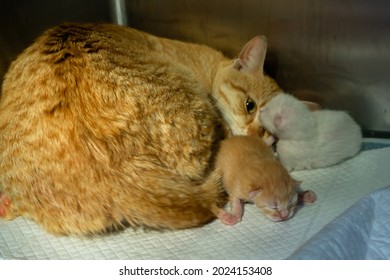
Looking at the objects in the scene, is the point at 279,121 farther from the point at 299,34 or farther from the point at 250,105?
the point at 299,34

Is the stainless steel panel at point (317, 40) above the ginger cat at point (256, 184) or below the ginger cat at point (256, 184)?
above

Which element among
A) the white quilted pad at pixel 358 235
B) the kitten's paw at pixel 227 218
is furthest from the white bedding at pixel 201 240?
the white quilted pad at pixel 358 235

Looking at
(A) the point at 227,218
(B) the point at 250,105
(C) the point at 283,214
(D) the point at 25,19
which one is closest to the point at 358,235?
(C) the point at 283,214

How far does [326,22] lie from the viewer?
2.09 metres

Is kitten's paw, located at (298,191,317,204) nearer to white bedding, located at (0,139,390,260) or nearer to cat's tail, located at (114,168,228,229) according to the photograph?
white bedding, located at (0,139,390,260)

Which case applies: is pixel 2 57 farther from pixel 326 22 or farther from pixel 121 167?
pixel 326 22

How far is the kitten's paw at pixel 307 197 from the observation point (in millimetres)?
1856

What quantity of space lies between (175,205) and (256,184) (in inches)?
11.6

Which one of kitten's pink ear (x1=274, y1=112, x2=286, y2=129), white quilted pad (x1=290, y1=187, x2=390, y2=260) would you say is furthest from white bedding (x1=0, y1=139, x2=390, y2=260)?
kitten's pink ear (x1=274, y1=112, x2=286, y2=129)

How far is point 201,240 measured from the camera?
1670 millimetres

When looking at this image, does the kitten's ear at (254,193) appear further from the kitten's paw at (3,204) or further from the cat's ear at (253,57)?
the kitten's paw at (3,204)

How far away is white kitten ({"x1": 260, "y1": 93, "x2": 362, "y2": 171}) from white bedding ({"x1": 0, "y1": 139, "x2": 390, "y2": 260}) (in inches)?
6.9

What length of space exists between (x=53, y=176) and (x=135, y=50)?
57 cm

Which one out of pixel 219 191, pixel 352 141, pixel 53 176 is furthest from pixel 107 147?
pixel 352 141
